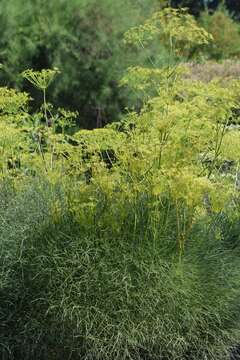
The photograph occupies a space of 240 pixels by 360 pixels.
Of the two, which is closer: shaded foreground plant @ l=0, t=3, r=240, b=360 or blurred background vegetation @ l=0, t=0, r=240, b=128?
shaded foreground plant @ l=0, t=3, r=240, b=360

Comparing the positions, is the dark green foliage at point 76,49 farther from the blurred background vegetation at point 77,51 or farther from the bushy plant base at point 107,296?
the bushy plant base at point 107,296

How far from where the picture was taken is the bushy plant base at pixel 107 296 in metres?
4.23

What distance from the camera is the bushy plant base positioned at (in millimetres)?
4227

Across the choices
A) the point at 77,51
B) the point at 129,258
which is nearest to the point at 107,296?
the point at 129,258

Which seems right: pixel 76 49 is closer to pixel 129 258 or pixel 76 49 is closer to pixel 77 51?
pixel 77 51

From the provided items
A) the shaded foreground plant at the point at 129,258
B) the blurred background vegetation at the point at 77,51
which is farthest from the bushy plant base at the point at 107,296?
the blurred background vegetation at the point at 77,51

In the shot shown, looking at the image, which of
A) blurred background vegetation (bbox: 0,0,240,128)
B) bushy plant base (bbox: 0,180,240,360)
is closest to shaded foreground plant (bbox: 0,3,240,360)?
bushy plant base (bbox: 0,180,240,360)

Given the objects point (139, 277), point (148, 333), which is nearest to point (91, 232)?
point (139, 277)

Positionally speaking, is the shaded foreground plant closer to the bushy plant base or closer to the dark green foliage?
the bushy plant base

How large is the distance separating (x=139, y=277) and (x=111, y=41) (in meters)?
8.01

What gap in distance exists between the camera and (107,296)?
427 centimetres

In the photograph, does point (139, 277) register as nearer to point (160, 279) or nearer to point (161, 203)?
point (160, 279)

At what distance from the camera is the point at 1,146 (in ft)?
17.5

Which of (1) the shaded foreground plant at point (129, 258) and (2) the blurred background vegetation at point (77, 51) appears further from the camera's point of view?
(2) the blurred background vegetation at point (77, 51)
